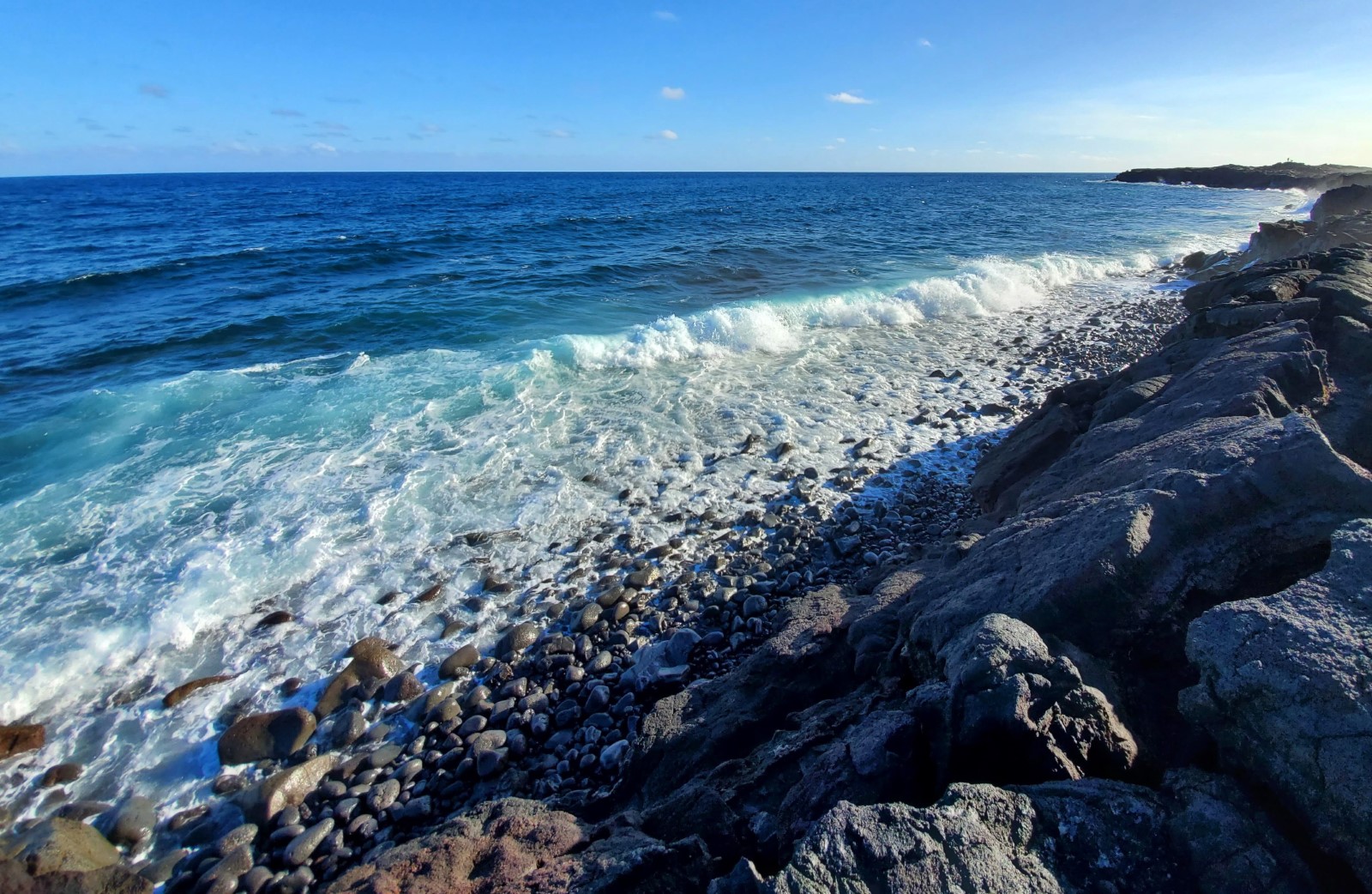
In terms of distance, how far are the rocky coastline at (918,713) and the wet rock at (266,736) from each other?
2cm

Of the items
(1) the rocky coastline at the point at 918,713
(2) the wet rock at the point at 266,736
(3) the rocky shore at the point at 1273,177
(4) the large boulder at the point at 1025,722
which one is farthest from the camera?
(3) the rocky shore at the point at 1273,177

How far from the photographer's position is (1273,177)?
84.0 metres

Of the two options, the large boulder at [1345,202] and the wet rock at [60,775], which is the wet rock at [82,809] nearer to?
the wet rock at [60,775]

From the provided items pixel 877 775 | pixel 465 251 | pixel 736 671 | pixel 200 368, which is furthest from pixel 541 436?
pixel 465 251

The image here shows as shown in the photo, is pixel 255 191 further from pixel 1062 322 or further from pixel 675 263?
pixel 1062 322

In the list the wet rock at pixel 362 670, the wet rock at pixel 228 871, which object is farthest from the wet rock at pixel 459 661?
the wet rock at pixel 228 871

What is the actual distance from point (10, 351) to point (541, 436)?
1542 centimetres

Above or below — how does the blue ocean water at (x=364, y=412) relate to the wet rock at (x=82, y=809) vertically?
above

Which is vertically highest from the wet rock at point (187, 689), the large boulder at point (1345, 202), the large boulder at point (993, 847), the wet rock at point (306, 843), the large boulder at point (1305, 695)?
the large boulder at point (1345, 202)

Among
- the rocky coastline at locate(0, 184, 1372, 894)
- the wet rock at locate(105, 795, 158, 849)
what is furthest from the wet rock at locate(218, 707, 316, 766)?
the wet rock at locate(105, 795, 158, 849)

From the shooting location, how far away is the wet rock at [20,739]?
18.3 feet

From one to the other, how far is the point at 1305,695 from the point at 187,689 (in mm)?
8412

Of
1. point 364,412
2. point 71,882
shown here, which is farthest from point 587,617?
point 364,412

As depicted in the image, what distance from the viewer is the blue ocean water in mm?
6730
